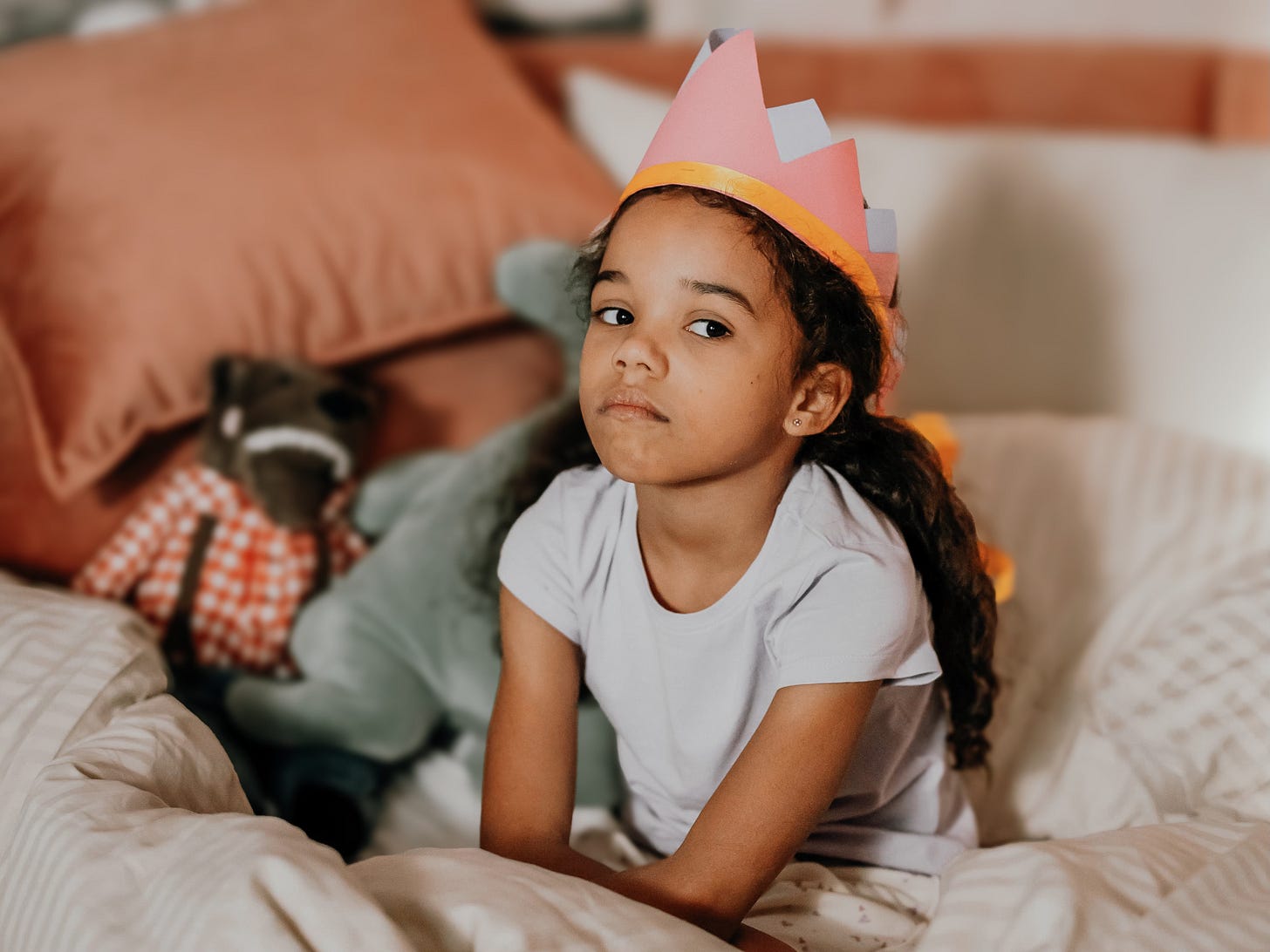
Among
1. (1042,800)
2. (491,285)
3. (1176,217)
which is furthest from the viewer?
(1176,217)

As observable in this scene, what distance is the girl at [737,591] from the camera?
27.9 inches

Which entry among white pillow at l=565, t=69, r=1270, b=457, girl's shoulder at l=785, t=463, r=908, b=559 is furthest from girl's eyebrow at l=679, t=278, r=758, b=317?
white pillow at l=565, t=69, r=1270, b=457

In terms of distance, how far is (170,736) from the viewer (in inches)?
29.5

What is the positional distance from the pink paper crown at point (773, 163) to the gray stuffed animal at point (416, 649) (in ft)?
1.17

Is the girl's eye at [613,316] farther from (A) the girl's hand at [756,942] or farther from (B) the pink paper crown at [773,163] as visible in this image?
(A) the girl's hand at [756,942]

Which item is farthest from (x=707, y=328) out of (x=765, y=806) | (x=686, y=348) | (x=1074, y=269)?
(x=1074, y=269)

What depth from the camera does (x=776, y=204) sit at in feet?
2.32

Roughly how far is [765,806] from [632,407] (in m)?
0.27

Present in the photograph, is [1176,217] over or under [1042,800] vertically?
over

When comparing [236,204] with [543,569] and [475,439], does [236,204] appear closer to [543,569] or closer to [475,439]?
[475,439]

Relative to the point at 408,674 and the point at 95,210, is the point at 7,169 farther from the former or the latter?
the point at 408,674

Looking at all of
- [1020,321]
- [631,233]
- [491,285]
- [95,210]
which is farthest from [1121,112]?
[95,210]

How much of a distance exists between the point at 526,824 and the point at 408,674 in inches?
11.0

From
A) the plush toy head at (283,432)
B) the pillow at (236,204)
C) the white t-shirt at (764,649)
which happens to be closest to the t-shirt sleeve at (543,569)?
the white t-shirt at (764,649)
